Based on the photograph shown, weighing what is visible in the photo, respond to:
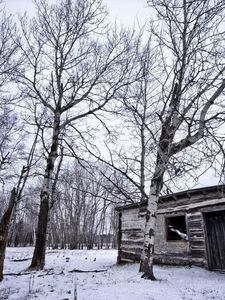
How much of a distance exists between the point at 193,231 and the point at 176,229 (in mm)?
2283

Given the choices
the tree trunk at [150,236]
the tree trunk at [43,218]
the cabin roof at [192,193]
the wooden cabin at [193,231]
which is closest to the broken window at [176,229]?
the wooden cabin at [193,231]

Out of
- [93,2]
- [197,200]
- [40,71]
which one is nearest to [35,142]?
[40,71]

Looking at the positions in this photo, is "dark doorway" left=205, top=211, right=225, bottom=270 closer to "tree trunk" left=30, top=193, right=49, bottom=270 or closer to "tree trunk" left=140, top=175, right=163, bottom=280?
"tree trunk" left=140, top=175, right=163, bottom=280

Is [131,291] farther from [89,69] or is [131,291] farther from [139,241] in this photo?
[89,69]

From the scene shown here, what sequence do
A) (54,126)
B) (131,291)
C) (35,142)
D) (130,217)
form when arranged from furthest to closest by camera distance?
(35,142) < (130,217) < (54,126) < (131,291)

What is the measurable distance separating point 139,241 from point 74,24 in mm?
11111

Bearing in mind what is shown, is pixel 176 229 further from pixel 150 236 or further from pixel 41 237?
pixel 41 237

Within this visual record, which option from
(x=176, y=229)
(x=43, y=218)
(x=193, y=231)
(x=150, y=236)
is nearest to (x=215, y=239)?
(x=193, y=231)

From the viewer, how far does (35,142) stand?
24.8 metres

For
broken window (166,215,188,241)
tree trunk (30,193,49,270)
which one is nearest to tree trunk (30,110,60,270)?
tree trunk (30,193,49,270)

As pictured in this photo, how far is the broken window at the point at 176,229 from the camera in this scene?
40.6 feet

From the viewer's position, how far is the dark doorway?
1049 cm

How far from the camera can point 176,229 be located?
13.5 m

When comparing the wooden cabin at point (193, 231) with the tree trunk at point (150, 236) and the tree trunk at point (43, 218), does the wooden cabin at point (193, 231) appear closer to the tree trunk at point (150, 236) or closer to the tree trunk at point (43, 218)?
the tree trunk at point (150, 236)
